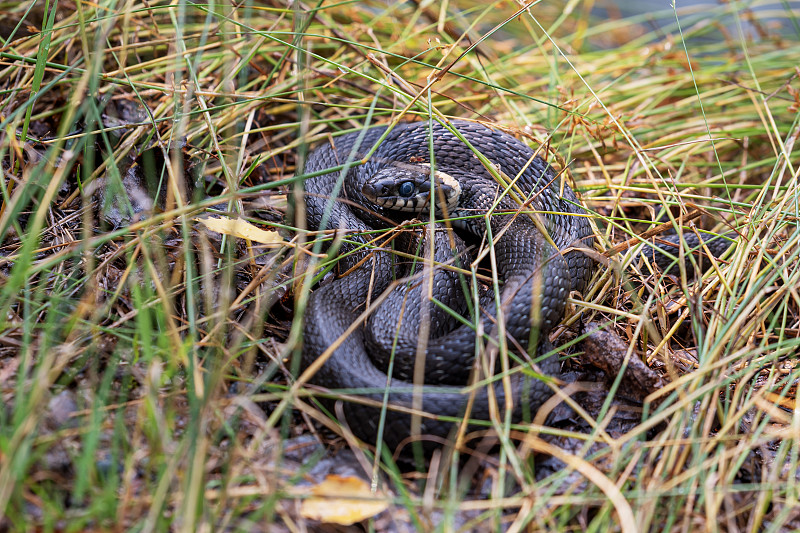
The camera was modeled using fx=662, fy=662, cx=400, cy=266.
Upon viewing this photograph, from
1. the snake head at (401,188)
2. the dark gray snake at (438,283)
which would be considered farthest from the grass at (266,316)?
the snake head at (401,188)

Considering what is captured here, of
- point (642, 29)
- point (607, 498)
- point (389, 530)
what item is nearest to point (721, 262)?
point (607, 498)

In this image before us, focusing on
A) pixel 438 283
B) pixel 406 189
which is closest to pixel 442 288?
pixel 438 283

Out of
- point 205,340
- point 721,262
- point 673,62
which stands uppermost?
point 673,62

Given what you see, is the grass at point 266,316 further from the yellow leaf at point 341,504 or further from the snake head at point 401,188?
the snake head at point 401,188

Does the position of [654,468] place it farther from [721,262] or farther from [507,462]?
[721,262]

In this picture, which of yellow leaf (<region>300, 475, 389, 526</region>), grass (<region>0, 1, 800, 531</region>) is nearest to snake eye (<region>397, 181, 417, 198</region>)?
grass (<region>0, 1, 800, 531</region>)

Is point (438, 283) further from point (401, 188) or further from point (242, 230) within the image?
point (242, 230)
